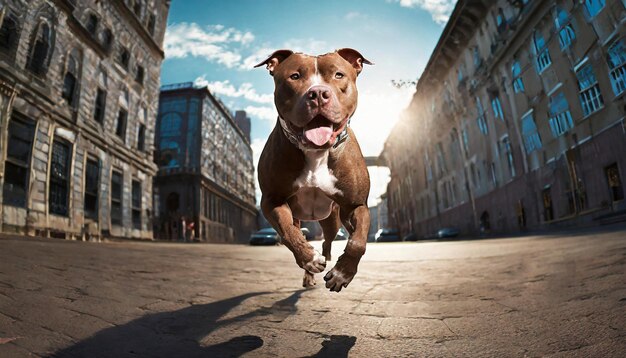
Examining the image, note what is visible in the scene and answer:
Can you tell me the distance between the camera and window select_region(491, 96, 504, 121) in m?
23.8

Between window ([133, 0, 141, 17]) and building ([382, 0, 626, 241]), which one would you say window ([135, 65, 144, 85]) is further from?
building ([382, 0, 626, 241])

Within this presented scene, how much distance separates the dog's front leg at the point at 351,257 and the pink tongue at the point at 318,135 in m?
0.67

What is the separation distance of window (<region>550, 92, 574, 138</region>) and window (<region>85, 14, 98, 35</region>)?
73.8 feet

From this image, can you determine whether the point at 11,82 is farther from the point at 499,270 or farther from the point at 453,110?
the point at 453,110

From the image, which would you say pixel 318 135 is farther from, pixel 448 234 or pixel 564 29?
pixel 448 234

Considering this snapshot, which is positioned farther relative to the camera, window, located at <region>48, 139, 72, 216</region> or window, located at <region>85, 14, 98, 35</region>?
window, located at <region>85, 14, 98, 35</region>

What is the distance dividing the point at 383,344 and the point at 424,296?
156 centimetres

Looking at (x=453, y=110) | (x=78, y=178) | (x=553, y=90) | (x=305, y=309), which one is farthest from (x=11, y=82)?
(x=453, y=110)

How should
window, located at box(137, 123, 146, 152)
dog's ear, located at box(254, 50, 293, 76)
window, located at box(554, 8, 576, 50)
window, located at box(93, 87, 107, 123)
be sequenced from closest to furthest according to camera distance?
dog's ear, located at box(254, 50, 293, 76), window, located at box(554, 8, 576, 50), window, located at box(93, 87, 107, 123), window, located at box(137, 123, 146, 152)

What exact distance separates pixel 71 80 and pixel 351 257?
1875 cm

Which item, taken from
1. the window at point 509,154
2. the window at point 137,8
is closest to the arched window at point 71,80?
the window at point 137,8

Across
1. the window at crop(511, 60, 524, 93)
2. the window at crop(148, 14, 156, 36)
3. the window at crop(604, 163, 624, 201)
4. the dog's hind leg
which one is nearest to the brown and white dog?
the dog's hind leg

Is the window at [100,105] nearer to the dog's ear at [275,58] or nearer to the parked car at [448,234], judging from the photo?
the dog's ear at [275,58]

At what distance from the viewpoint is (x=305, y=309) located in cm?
349
